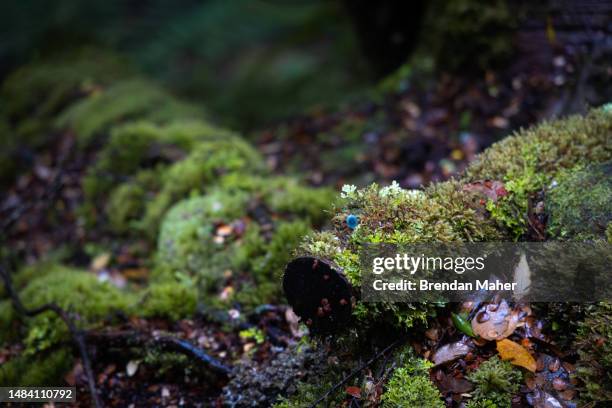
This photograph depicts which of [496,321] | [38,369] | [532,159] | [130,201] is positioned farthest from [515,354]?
[130,201]

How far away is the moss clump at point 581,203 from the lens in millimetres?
2104

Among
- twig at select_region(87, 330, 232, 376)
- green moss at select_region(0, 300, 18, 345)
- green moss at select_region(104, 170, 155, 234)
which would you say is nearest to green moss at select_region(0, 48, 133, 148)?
green moss at select_region(104, 170, 155, 234)

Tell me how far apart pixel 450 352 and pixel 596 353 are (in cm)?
52

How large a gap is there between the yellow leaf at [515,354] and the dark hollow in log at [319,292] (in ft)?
2.11

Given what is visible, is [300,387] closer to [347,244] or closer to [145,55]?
[347,244]

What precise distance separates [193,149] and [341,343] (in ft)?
9.21

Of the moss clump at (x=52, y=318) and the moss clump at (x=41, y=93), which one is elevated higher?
the moss clump at (x=41, y=93)

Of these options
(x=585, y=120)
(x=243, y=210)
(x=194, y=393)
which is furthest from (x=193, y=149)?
(x=585, y=120)

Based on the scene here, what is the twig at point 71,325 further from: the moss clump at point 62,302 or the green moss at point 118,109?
the green moss at point 118,109

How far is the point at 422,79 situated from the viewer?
4.90m

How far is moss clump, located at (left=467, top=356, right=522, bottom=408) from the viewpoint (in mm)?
1811

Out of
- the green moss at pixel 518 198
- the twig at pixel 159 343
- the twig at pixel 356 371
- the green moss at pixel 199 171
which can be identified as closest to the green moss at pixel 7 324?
the twig at pixel 159 343

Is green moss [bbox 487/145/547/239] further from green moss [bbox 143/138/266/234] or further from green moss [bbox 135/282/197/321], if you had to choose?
green moss [bbox 143/138/266/234]

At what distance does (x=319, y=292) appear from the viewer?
188cm
